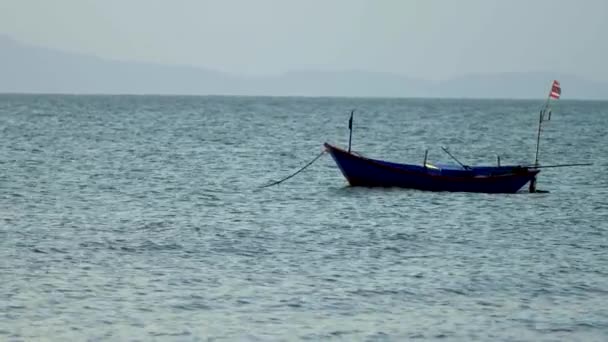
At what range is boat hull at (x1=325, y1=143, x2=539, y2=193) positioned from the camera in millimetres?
38312

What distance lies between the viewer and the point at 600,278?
2242 centimetres

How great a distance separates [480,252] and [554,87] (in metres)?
14.6

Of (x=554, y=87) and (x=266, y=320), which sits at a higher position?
(x=554, y=87)

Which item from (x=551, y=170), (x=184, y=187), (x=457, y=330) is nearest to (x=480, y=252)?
(x=457, y=330)

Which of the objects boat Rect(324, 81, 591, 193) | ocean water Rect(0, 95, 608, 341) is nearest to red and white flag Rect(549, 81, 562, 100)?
boat Rect(324, 81, 591, 193)

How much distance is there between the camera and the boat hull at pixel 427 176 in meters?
38.3

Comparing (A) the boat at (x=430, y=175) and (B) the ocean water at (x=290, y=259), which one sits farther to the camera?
(A) the boat at (x=430, y=175)

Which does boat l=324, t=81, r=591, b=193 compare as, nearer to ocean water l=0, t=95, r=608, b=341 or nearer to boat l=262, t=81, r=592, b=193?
boat l=262, t=81, r=592, b=193

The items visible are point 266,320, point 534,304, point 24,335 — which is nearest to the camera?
point 24,335

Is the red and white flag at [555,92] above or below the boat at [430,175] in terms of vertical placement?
above

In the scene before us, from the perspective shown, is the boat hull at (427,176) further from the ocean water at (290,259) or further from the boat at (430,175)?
the ocean water at (290,259)

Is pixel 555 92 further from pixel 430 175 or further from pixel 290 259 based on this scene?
pixel 290 259

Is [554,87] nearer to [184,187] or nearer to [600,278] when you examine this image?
A: [184,187]

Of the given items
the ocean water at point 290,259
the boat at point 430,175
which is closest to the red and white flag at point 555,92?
the boat at point 430,175
